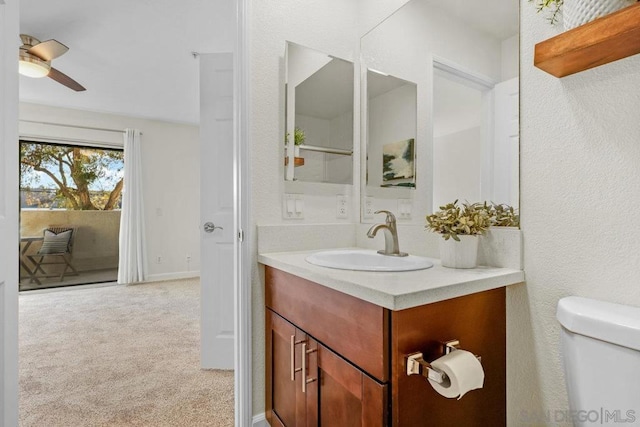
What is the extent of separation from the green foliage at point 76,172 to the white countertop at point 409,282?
4790 millimetres

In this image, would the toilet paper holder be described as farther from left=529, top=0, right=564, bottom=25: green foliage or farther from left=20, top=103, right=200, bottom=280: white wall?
left=20, top=103, right=200, bottom=280: white wall

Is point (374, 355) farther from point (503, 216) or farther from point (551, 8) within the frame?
point (551, 8)

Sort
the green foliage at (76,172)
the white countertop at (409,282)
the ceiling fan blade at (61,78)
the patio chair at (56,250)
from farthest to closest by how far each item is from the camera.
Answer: the patio chair at (56,250)
the green foliage at (76,172)
the ceiling fan blade at (61,78)
the white countertop at (409,282)

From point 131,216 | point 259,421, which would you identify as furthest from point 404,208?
point 131,216

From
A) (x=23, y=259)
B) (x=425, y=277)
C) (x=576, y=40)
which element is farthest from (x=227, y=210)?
(x=23, y=259)

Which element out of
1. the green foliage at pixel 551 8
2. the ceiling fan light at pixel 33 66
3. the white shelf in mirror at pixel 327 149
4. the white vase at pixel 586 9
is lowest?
the white shelf in mirror at pixel 327 149

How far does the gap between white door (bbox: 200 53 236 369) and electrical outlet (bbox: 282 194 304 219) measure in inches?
30.8

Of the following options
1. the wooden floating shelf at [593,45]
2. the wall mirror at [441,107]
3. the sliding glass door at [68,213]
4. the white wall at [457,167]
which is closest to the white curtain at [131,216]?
the sliding glass door at [68,213]

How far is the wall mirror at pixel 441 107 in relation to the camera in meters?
1.13

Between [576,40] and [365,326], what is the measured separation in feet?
2.88

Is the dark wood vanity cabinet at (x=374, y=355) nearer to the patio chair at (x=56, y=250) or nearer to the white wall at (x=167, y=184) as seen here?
the white wall at (x=167, y=184)

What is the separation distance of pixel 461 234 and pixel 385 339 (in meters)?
0.49

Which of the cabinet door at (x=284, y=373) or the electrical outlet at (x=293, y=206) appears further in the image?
the electrical outlet at (x=293, y=206)

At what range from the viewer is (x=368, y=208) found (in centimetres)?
176
